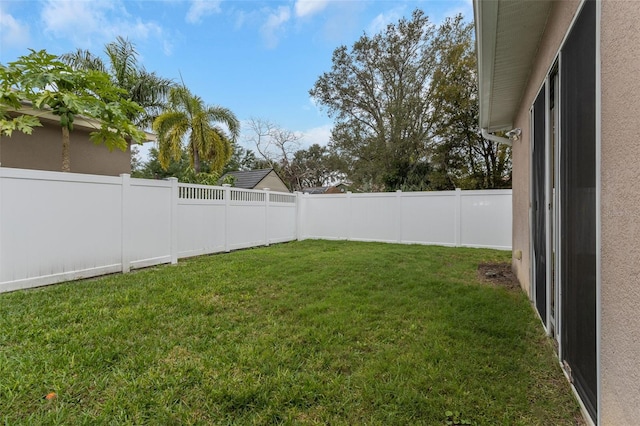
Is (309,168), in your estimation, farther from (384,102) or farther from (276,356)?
(276,356)

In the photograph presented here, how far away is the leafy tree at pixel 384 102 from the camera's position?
14109mm

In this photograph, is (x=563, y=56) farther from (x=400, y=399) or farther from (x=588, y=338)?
(x=400, y=399)

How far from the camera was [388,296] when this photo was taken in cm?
392

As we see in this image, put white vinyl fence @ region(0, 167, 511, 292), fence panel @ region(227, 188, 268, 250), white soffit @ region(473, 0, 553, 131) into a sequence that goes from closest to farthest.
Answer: white soffit @ region(473, 0, 553, 131) → white vinyl fence @ region(0, 167, 511, 292) → fence panel @ region(227, 188, 268, 250)

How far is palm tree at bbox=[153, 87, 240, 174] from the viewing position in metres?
10.5

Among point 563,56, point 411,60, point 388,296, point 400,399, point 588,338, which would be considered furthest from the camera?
point 411,60

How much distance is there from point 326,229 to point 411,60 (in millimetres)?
10397

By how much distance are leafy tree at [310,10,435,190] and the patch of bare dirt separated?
7.90 metres

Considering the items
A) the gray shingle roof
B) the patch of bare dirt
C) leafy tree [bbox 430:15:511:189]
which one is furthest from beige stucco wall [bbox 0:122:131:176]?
leafy tree [bbox 430:15:511:189]

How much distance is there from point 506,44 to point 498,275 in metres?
3.59

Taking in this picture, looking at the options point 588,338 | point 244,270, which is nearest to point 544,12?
point 588,338

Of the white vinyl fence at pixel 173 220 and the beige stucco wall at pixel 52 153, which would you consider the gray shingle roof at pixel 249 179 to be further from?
the beige stucco wall at pixel 52 153

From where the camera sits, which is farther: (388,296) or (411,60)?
(411,60)

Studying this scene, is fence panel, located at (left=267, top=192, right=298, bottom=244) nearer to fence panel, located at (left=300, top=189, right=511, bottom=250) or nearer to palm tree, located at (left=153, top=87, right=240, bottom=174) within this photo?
fence panel, located at (left=300, top=189, right=511, bottom=250)
